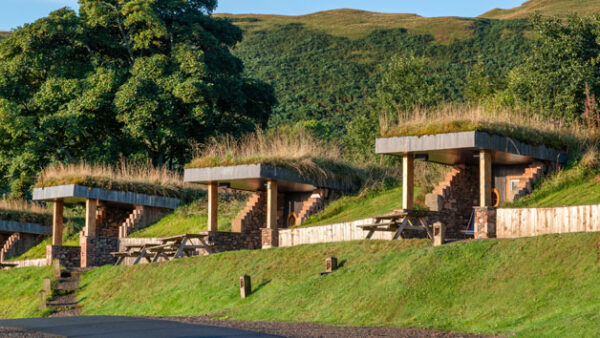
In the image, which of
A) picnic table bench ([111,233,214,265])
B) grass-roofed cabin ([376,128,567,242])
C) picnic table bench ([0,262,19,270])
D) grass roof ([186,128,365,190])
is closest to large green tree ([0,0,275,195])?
picnic table bench ([0,262,19,270])

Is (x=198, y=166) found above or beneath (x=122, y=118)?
beneath

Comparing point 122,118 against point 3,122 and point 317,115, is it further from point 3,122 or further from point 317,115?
point 317,115

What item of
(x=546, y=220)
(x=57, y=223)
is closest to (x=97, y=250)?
(x=57, y=223)

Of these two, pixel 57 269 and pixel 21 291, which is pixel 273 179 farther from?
pixel 21 291

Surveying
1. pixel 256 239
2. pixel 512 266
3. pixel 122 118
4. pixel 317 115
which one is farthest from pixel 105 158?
pixel 317 115

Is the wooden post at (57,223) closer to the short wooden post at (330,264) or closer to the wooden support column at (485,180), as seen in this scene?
the short wooden post at (330,264)

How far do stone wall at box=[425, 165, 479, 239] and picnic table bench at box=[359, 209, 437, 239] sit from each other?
1.96 metres

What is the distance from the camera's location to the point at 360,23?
130 meters

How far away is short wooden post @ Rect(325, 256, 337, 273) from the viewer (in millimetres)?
23469

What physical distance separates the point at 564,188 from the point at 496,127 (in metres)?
3.44

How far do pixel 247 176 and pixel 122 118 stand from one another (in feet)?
55.6

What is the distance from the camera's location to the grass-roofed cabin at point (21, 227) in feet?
155

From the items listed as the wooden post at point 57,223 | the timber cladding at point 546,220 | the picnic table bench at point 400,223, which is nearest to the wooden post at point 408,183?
the picnic table bench at point 400,223

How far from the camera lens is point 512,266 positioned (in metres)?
19.6
